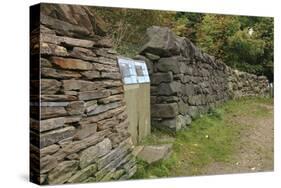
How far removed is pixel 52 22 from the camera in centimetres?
450

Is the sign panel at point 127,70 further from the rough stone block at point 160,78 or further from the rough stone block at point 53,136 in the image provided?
the rough stone block at point 53,136

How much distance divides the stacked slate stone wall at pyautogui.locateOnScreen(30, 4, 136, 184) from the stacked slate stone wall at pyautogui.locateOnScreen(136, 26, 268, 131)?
57 centimetres

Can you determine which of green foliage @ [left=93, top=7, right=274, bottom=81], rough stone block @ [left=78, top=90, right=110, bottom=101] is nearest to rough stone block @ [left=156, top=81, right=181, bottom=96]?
green foliage @ [left=93, top=7, right=274, bottom=81]

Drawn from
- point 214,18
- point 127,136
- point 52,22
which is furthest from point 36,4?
point 214,18

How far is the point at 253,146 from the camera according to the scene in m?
6.00

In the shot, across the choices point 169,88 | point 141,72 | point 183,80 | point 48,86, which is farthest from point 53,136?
point 183,80

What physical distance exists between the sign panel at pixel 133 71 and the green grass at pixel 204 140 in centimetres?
59

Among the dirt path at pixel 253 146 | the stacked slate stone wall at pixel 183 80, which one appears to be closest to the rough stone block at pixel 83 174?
the stacked slate stone wall at pixel 183 80

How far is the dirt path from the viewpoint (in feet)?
19.1

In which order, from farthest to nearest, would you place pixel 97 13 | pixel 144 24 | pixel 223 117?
pixel 223 117 < pixel 144 24 < pixel 97 13

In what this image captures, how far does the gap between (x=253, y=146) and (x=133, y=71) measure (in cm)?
185

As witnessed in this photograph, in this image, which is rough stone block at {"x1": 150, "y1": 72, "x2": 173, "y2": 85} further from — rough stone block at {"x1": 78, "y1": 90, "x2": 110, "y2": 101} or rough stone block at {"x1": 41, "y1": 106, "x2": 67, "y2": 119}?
rough stone block at {"x1": 41, "y1": 106, "x2": 67, "y2": 119}

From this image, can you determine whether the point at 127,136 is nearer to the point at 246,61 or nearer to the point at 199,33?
the point at 199,33

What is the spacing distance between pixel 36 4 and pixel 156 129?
1.83 meters
